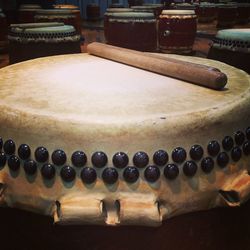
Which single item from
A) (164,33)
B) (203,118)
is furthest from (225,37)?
(203,118)

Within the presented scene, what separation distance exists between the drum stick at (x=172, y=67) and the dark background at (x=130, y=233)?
32cm

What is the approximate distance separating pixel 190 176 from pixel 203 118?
0.13 m

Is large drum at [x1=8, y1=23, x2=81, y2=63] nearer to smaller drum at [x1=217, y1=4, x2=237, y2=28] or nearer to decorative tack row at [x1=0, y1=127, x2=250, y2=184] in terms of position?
decorative tack row at [x1=0, y1=127, x2=250, y2=184]

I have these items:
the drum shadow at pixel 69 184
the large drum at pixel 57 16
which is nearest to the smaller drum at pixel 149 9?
the large drum at pixel 57 16

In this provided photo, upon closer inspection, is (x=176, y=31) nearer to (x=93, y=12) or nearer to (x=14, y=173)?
(x=14, y=173)

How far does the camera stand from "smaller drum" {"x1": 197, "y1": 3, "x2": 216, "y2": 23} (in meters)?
5.23

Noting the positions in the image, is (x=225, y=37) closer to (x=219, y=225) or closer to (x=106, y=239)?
(x=219, y=225)

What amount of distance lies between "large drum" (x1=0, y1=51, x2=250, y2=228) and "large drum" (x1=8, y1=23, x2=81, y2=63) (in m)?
1.04

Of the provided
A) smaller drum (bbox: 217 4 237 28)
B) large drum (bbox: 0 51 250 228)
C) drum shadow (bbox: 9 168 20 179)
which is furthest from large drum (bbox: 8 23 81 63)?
smaller drum (bbox: 217 4 237 28)

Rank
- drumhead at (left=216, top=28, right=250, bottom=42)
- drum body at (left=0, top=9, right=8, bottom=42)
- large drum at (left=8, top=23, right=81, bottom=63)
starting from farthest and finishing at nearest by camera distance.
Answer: drum body at (left=0, top=9, right=8, bottom=42)
large drum at (left=8, top=23, right=81, bottom=63)
drumhead at (left=216, top=28, right=250, bottom=42)

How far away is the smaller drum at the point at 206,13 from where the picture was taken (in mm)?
5230

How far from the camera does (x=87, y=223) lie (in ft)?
2.36

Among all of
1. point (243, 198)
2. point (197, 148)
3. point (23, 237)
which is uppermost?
point (197, 148)

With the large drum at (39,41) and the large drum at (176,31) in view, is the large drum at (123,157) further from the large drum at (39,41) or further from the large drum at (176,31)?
the large drum at (176,31)
